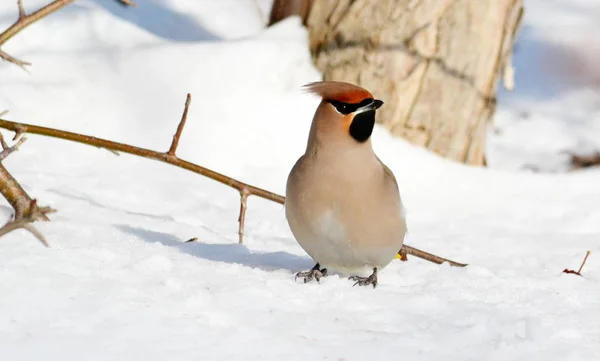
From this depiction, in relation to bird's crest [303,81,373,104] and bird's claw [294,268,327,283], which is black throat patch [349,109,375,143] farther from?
bird's claw [294,268,327,283]

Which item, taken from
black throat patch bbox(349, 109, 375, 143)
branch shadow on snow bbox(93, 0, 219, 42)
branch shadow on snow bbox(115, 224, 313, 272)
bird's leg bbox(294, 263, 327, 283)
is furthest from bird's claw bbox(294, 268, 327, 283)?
branch shadow on snow bbox(93, 0, 219, 42)

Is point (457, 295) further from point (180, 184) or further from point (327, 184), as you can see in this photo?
point (180, 184)

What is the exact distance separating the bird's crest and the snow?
539mm

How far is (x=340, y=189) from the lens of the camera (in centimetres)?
274

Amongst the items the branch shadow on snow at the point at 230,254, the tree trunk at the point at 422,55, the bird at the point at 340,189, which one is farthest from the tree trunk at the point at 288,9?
the bird at the point at 340,189

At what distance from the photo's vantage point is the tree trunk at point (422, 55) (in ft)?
15.8

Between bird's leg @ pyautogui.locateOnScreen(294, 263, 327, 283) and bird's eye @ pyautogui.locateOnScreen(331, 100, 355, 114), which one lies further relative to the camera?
bird's leg @ pyautogui.locateOnScreen(294, 263, 327, 283)

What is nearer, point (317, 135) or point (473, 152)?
point (317, 135)

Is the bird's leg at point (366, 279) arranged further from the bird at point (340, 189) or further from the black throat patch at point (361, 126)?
the black throat patch at point (361, 126)

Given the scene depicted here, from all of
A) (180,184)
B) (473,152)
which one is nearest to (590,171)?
(473,152)

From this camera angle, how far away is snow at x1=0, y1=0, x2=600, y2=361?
2.31m

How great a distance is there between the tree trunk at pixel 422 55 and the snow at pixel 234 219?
116 millimetres

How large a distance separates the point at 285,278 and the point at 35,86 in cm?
219

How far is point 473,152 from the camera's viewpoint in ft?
17.1
